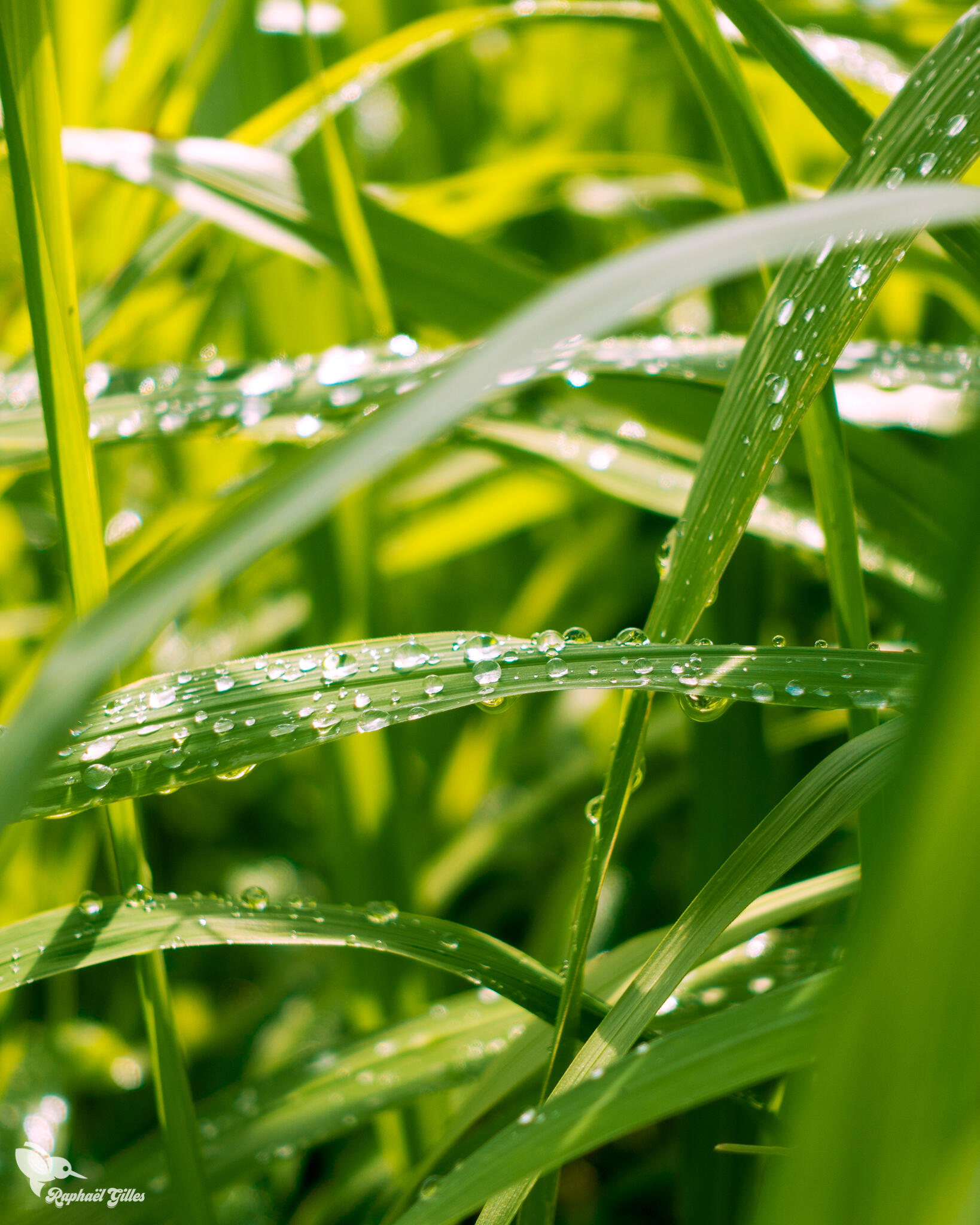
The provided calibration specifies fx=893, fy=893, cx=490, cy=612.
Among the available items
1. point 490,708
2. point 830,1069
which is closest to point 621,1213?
point 490,708

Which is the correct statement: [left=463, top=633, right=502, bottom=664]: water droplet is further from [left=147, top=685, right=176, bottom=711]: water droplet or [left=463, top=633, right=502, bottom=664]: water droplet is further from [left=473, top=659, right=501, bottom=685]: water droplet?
[left=147, top=685, right=176, bottom=711]: water droplet

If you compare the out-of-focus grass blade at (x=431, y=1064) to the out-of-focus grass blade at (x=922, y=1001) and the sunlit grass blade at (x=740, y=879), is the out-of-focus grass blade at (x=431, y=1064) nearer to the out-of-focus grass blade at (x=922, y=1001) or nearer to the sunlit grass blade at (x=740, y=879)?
the sunlit grass blade at (x=740, y=879)

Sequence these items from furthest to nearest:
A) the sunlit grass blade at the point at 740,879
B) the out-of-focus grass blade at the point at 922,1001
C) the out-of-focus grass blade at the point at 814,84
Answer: the out-of-focus grass blade at the point at 814,84 < the sunlit grass blade at the point at 740,879 < the out-of-focus grass blade at the point at 922,1001

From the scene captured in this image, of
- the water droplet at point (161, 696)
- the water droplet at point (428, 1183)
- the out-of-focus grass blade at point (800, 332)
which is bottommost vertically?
the water droplet at point (428, 1183)

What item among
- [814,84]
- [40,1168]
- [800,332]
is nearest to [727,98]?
[814,84]

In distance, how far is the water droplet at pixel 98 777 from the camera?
12.4 inches

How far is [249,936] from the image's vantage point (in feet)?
1.17

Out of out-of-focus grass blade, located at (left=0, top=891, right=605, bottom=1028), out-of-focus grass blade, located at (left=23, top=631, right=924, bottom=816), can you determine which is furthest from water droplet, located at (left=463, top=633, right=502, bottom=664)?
out-of-focus grass blade, located at (left=0, top=891, right=605, bottom=1028)

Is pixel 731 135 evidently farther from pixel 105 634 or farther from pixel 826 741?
pixel 826 741

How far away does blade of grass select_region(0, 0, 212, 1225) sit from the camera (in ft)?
1.10

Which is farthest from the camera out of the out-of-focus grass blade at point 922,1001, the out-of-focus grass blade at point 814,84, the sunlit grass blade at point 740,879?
the out-of-focus grass blade at point 814,84

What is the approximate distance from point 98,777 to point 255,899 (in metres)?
0.11

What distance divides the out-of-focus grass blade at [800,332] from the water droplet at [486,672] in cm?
7

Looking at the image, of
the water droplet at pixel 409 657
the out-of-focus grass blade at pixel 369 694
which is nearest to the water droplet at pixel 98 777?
the out-of-focus grass blade at pixel 369 694
